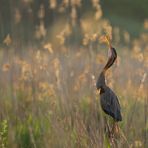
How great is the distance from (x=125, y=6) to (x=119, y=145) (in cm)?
2937

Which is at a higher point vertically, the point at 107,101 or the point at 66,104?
the point at 107,101

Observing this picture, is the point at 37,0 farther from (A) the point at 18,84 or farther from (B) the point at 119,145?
(B) the point at 119,145

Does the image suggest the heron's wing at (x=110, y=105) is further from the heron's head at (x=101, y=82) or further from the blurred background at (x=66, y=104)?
the blurred background at (x=66, y=104)

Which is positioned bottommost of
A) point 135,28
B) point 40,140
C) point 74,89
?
point 40,140

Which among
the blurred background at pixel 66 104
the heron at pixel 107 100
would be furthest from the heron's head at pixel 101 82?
the blurred background at pixel 66 104

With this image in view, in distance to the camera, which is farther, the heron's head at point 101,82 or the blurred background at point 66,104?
the blurred background at point 66,104

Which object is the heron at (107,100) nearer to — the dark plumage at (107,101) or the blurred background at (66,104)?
the dark plumage at (107,101)

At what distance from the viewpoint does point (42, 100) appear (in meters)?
5.28

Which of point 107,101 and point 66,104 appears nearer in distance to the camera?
point 107,101

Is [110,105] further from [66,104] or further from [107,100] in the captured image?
[66,104]

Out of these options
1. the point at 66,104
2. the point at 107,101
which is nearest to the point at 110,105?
the point at 107,101

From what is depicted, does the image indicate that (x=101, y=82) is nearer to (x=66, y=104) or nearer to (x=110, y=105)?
(x=110, y=105)

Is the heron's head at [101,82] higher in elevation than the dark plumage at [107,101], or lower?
higher

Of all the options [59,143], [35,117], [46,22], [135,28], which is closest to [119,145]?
[59,143]
